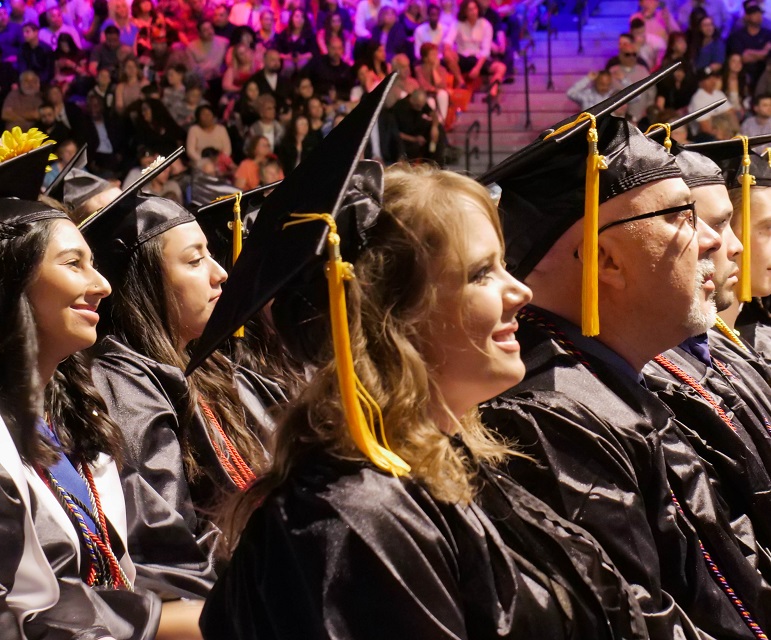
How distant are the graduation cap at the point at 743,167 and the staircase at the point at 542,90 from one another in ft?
26.5

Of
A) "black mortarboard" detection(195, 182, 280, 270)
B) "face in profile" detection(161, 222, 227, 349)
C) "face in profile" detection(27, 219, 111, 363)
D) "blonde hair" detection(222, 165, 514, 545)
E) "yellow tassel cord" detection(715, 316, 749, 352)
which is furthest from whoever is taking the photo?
"black mortarboard" detection(195, 182, 280, 270)

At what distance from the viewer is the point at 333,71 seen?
12.4 m

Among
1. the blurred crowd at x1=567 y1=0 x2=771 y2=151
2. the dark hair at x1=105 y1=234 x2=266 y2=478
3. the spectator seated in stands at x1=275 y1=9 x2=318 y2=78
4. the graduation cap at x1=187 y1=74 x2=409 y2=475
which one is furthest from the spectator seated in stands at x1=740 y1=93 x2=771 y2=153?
the graduation cap at x1=187 y1=74 x2=409 y2=475

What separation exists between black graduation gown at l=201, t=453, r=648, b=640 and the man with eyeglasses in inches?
13.4

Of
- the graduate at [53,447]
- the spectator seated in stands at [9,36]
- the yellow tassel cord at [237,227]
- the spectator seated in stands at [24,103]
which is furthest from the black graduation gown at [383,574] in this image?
the spectator seated in stands at [9,36]

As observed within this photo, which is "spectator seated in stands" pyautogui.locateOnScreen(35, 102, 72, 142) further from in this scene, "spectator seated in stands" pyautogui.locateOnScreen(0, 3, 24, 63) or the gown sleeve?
the gown sleeve

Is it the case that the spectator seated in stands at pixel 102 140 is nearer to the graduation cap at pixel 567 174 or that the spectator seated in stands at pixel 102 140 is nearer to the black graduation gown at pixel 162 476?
the black graduation gown at pixel 162 476

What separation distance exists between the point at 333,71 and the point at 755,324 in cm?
839

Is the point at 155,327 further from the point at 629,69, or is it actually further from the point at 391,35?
the point at 391,35

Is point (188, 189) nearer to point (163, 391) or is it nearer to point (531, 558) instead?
point (163, 391)

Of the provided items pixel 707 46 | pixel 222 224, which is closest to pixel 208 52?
pixel 707 46

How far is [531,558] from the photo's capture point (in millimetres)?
1866

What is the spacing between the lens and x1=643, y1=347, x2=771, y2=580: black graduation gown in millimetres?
2629

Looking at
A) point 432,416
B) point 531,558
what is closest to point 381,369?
point 432,416
